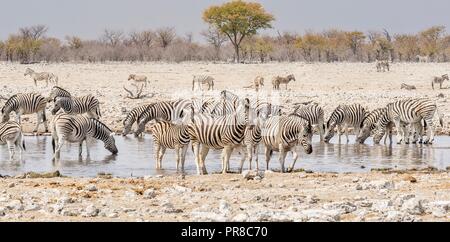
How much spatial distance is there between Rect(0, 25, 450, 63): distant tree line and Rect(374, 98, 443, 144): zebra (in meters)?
28.3

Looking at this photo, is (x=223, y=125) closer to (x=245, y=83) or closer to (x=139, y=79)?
(x=139, y=79)

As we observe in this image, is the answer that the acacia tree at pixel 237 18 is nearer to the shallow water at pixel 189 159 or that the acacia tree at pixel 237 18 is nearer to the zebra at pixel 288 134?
the shallow water at pixel 189 159

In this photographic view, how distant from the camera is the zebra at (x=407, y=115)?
16.4m

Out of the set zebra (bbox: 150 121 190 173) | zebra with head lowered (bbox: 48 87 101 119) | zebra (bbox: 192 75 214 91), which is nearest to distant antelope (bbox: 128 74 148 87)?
zebra (bbox: 192 75 214 91)

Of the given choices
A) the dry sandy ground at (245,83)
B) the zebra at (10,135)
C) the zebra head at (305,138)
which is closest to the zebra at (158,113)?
A: the dry sandy ground at (245,83)

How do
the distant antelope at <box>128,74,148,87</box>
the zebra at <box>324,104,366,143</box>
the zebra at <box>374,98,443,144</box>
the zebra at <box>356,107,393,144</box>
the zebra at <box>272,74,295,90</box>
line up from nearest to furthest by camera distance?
the zebra at <box>374,98,443,144</box> < the zebra at <box>356,107,393,144</box> < the zebra at <box>324,104,366,143</box> < the distant antelope at <box>128,74,148,87</box> < the zebra at <box>272,74,295,90</box>

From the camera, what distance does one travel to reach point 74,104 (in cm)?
1820

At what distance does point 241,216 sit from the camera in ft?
21.5

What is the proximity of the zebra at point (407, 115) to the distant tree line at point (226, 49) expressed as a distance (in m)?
28.3

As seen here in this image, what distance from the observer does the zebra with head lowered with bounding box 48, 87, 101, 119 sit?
17891 millimetres

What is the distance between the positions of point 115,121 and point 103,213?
12486mm

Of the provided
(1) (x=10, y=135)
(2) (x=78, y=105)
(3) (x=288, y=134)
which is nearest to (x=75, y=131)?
(1) (x=10, y=135)

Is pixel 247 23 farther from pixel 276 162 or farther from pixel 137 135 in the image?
pixel 276 162

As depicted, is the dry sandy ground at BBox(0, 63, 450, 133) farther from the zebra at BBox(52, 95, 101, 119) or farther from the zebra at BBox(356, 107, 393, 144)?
the zebra at BBox(356, 107, 393, 144)
